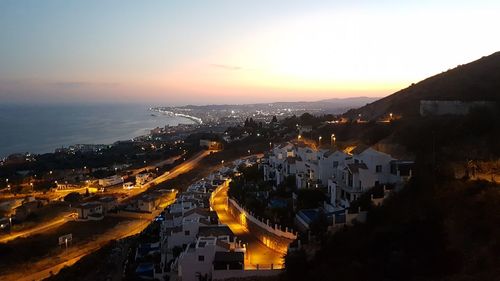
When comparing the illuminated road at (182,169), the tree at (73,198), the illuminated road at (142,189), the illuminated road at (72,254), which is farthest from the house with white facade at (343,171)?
the illuminated road at (182,169)

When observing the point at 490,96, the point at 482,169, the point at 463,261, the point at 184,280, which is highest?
the point at 490,96

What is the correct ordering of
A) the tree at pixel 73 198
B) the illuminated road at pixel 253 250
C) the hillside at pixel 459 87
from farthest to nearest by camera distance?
the tree at pixel 73 198, the hillside at pixel 459 87, the illuminated road at pixel 253 250

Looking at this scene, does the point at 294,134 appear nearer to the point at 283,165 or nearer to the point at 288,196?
the point at 283,165

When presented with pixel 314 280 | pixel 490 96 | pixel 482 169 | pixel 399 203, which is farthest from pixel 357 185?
pixel 490 96

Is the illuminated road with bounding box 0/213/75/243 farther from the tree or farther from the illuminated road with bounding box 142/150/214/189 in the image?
the illuminated road with bounding box 142/150/214/189

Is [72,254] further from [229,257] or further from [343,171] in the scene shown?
[343,171]

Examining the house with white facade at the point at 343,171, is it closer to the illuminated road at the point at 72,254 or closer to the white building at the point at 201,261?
the white building at the point at 201,261

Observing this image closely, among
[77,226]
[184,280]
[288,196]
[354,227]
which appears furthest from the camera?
[77,226]

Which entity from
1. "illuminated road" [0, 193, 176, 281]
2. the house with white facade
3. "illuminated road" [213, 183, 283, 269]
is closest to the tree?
"illuminated road" [0, 193, 176, 281]

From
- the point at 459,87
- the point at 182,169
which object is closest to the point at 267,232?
the point at 459,87
